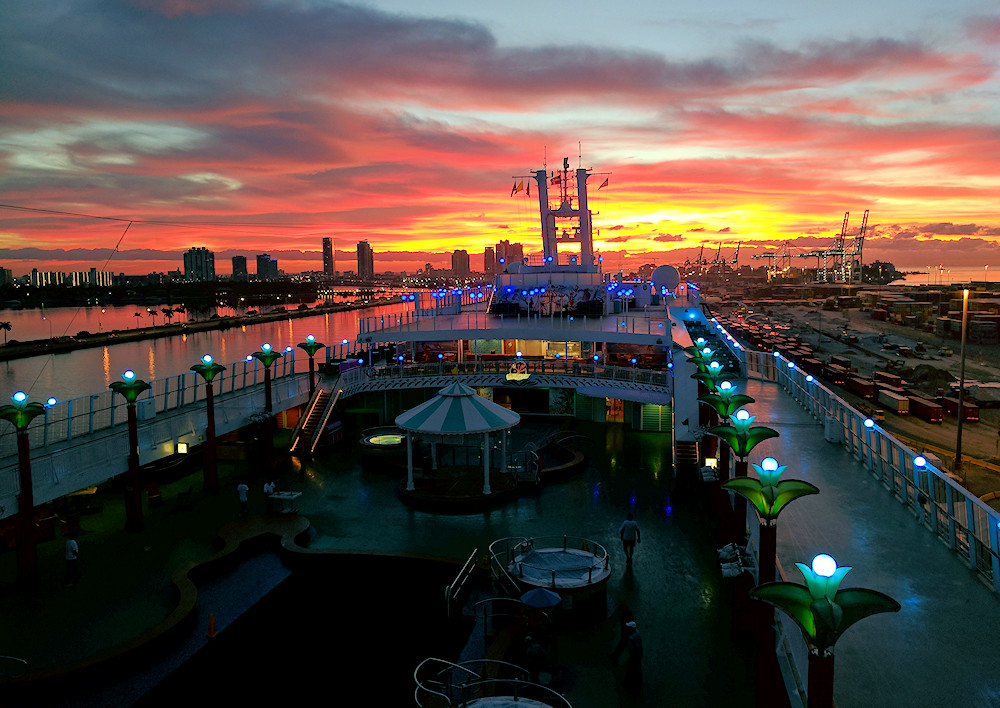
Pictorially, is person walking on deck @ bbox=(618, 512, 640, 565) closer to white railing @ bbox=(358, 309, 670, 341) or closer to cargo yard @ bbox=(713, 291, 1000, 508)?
cargo yard @ bbox=(713, 291, 1000, 508)

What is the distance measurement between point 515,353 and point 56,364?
264ft

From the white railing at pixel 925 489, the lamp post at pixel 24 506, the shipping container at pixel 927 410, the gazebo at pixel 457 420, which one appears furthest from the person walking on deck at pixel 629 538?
the shipping container at pixel 927 410

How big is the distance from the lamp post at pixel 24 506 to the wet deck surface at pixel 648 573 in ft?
1.76

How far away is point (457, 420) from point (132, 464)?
9.16 meters

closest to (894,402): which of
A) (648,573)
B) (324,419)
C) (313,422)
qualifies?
(648,573)

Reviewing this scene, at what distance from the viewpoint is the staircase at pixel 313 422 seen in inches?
990

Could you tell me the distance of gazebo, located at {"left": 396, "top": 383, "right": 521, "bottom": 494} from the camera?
20.0 m

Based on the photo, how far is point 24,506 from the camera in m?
14.5

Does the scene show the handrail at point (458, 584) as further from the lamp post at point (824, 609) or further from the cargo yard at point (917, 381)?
the cargo yard at point (917, 381)

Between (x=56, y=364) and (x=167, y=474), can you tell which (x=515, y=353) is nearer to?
(x=167, y=474)

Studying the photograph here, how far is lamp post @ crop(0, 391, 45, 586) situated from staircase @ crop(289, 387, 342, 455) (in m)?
10.8

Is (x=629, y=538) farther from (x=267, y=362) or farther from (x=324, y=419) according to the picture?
(x=267, y=362)

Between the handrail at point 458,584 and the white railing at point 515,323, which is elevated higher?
the white railing at point 515,323

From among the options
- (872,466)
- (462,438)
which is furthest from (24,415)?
(872,466)
